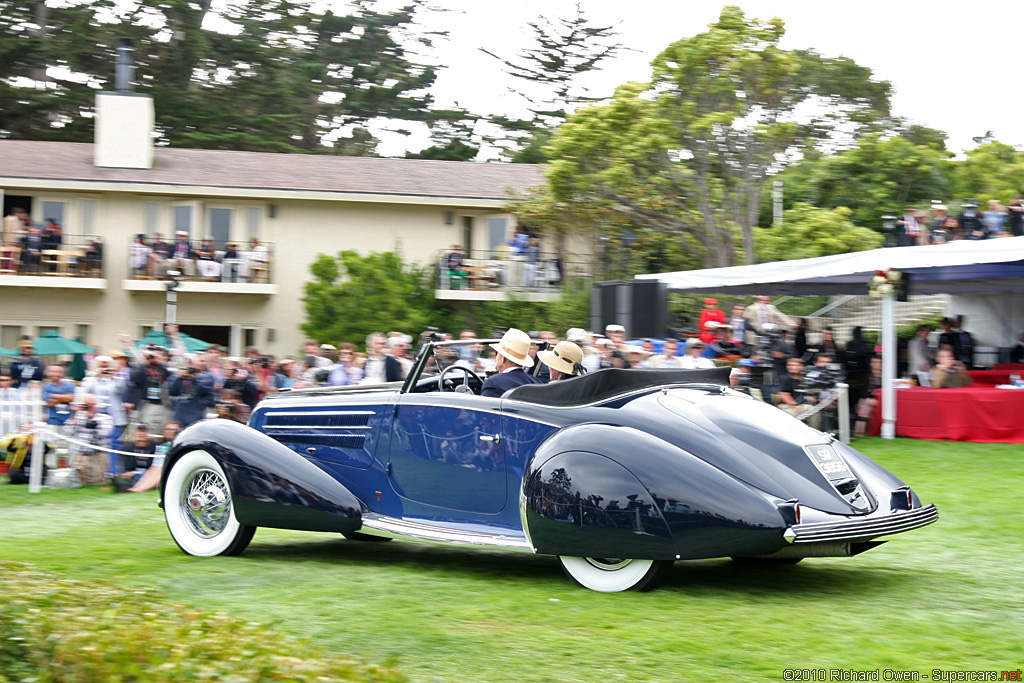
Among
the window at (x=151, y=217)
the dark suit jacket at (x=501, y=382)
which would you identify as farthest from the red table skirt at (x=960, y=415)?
the window at (x=151, y=217)

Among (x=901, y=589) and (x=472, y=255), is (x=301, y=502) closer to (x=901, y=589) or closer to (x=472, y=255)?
(x=901, y=589)

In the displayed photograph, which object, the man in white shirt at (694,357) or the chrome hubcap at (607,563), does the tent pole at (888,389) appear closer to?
the man in white shirt at (694,357)

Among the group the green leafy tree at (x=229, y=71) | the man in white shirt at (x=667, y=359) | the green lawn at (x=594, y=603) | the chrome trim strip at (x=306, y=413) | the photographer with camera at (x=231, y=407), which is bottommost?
the green lawn at (x=594, y=603)

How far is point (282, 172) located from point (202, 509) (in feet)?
78.4

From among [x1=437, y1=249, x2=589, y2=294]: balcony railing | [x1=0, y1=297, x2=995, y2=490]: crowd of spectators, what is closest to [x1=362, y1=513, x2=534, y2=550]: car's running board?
[x1=0, y1=297, x2=995, y2=490]: crowd of spectators

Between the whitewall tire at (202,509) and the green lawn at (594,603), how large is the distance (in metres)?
0.17

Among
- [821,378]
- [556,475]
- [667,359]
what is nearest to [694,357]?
[667,359]

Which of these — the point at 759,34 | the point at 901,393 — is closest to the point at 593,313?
the point at 901,393

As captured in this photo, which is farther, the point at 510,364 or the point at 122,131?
the point at 122,131

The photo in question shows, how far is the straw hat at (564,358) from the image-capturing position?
7.74m

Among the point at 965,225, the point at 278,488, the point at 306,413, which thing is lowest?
the point at 278,488

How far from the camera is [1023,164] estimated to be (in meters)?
36.1

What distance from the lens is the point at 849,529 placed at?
20.3 feet

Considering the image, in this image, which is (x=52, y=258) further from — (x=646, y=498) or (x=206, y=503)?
(x=646, y=498)
